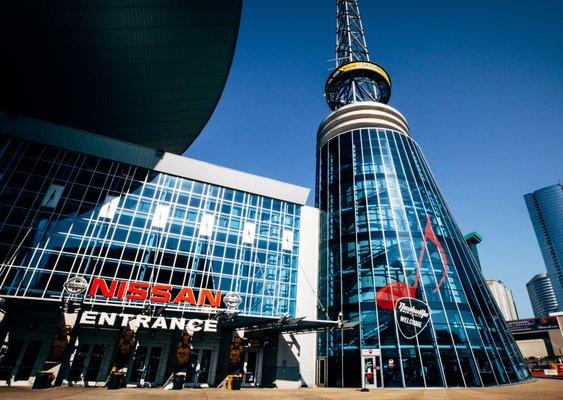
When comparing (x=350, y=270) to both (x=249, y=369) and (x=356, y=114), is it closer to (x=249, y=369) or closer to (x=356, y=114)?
(x=249, y=369)

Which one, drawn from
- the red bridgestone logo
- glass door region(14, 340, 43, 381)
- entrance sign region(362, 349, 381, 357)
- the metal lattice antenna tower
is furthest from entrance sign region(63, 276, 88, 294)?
the metal lattice antenna tower

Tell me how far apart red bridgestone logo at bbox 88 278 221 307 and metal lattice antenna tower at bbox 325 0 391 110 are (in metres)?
41.1

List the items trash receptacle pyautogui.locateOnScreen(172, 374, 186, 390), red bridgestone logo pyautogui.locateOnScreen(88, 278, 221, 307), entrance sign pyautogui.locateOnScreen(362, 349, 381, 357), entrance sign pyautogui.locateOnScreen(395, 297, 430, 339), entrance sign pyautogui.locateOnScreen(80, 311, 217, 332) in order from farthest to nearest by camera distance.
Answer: entrance sign pyautogui.locateOnScreen(395, 297, 430, 339), entrance sign pyautogui.locateOnScreen(362, 349, 381, 357), red bridgestone logo pyautogui.locateOnScreen(88, 278, 221, 307), trash receptacle pyautogui.locateOnScreen(172, 374, 186, 390), entrance sign pyautogui.locateOnScreen(80, 311, 217, 332)

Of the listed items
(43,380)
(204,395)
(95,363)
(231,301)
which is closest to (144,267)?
(95,363)

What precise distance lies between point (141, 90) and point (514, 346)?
48.5m

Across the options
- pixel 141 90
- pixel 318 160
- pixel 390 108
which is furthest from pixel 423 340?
pixel 141 90

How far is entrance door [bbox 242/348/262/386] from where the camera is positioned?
27047 mm

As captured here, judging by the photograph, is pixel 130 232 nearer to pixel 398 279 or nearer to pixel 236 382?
pixel 236 382

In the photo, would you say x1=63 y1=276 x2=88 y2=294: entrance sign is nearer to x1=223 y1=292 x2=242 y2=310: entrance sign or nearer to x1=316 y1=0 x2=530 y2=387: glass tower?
x1=223 y1=292 x2=242 y2=310: entrance sign

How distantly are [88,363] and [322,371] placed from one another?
2059 centimetres

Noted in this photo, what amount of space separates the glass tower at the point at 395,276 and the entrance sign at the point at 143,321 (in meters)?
10.4

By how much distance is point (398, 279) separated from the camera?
3141 centimetres

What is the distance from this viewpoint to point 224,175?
33875mm

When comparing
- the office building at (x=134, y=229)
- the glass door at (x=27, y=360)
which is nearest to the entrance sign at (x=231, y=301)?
the office building at (x=134, y=229)
